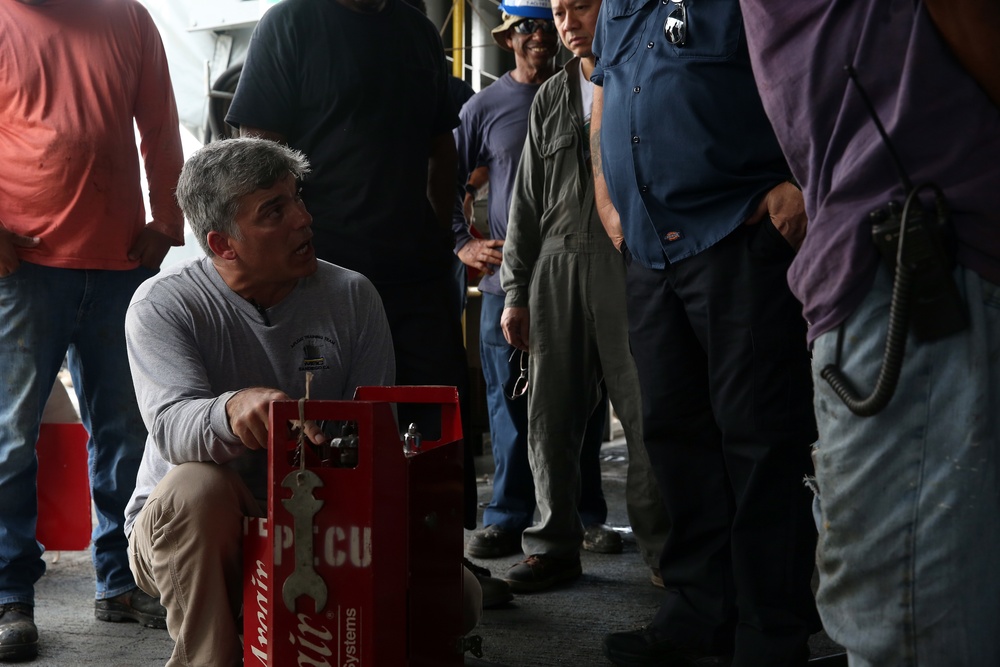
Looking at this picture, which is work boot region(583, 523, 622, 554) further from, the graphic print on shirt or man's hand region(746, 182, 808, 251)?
man's hand region(746, 182, 808, 251)

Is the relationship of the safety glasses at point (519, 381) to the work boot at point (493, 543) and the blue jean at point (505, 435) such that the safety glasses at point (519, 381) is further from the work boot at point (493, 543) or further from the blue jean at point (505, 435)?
the work boot at point (493, 543)

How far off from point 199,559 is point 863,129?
1.28 m

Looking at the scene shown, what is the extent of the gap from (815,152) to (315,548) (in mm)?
931

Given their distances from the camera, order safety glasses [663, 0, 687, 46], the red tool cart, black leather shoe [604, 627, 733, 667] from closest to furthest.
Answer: the red tool cart, safety glasses [663, 0, 687, 46], black leather shoe [604, 627, 733, 667]

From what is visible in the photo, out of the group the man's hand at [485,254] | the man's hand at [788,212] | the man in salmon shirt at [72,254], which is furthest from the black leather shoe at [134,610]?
the man's hand at [788,212]

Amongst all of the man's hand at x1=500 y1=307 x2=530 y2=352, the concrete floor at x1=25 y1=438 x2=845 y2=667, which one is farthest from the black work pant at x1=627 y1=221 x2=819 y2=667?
the man's hand at x1=500 y1=307 x2=530 y2=352

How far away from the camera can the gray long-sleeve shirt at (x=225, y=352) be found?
1830 millimetres

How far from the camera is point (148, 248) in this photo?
9.14 feet

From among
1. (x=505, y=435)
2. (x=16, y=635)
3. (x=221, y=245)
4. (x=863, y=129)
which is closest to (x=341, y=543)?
(x=221, y=245)

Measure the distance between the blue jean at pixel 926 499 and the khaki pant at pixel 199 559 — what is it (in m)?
1.07

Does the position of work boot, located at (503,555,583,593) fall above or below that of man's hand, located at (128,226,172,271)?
below

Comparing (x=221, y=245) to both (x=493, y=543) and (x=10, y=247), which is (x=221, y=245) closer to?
(x=10, y=247)

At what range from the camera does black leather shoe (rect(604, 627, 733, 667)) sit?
2.19 metres

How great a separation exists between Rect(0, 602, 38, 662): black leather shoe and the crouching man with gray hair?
0.67m
